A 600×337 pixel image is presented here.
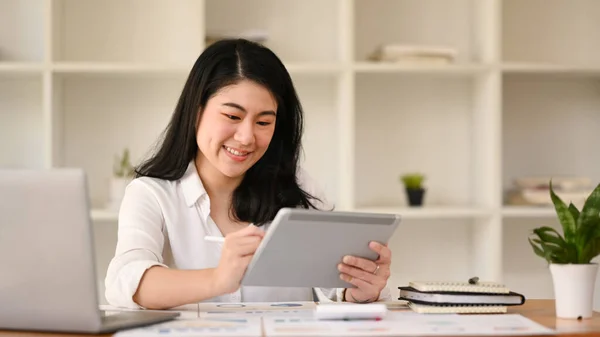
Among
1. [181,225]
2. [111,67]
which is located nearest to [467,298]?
[181,225]

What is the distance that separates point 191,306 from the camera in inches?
74.6

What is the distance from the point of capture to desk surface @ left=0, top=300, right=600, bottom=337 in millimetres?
1511

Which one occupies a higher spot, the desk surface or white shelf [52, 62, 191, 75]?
white shelf [52, 62, 191, 75]

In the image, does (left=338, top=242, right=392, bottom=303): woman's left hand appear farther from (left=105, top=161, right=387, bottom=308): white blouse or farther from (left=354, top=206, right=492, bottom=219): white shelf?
(left=354, top=206, right=492, bottom=219): white shelf

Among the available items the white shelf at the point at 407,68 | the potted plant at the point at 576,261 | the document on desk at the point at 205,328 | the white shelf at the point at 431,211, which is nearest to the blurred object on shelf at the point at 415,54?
the white shelf at the point at 407,68

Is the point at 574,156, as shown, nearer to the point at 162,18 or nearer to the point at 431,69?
the point at 431,69

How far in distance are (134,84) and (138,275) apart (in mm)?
1844

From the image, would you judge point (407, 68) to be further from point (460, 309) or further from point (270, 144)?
point (460, 309)

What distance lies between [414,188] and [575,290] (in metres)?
1.77

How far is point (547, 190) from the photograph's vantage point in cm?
349

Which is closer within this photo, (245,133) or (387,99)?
(245,133)

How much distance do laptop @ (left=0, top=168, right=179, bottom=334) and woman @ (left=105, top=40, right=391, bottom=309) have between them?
0.46 metres

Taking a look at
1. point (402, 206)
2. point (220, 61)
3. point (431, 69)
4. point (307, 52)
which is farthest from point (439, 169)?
point (220, 61)

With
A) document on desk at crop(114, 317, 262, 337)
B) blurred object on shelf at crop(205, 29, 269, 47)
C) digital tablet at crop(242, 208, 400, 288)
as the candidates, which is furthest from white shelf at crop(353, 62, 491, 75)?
document on desk at crop(114, 317, 262, 337)
